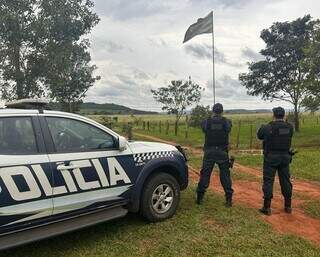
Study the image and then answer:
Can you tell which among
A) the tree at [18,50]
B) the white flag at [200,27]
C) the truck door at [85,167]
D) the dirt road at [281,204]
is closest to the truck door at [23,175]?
the truck door at [85,167]

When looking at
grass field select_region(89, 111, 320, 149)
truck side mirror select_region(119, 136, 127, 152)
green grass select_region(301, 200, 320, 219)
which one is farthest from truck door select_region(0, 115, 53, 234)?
grass field select_region(89, 111, 320, 149)

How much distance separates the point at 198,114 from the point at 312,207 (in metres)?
24.6

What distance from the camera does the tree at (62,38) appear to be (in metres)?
20.1

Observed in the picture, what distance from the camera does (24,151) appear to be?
502 centimetres

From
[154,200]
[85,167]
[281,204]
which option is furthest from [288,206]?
[85,167]

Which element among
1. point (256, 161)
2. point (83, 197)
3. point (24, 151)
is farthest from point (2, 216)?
point (256, 161)

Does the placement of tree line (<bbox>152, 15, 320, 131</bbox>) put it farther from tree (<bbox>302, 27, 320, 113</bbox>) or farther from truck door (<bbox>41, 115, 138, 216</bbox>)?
truck door (<bbox>41, 115, 138, 216</bbox>)

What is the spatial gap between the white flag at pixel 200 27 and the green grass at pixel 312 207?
658 centimetres

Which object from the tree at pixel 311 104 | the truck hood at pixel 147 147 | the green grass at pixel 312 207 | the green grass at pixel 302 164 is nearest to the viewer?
the truck hood at pixel 147 147

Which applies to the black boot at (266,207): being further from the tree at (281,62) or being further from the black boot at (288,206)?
the tree at (281,62)

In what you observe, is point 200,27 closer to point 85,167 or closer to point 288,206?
point 288,206

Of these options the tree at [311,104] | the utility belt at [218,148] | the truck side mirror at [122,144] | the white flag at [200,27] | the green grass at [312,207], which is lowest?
the green grass at [312,207]

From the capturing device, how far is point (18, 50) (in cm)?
2014

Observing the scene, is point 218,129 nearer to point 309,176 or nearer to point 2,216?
point 2,216
